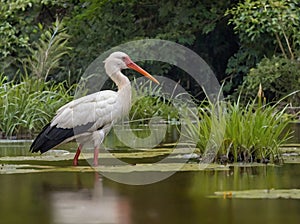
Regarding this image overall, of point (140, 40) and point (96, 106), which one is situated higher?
point (140, 40)

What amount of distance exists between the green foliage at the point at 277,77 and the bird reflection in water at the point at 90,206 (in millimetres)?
9466

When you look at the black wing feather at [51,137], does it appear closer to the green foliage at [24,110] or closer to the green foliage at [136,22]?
the green foliage at [24,110]

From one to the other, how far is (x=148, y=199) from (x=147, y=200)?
5cm

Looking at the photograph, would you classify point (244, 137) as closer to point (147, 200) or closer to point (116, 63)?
point (116, 63)

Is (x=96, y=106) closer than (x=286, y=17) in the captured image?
Yes

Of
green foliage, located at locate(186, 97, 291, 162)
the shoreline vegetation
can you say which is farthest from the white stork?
the shoreline vegetation

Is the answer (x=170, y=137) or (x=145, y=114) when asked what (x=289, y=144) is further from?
(x=145, y=114)

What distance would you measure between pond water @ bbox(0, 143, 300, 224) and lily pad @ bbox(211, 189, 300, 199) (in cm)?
11

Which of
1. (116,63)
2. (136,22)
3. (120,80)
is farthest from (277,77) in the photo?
(120,80)

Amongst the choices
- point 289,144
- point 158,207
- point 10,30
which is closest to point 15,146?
point 289,144

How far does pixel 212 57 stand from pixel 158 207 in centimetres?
1377

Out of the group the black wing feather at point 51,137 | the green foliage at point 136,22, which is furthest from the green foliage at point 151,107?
the black wing feather at point 51,137

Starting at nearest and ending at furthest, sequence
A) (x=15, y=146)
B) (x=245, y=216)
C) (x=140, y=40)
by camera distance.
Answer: (x=245, y=216) < (x=15, y=146) < (x=140, y=40)

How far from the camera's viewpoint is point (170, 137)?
11750 millimetres
